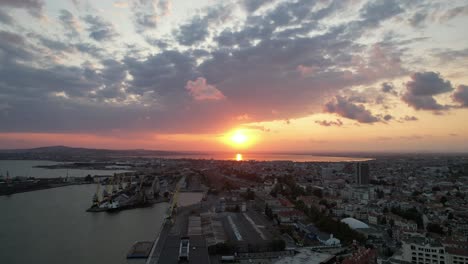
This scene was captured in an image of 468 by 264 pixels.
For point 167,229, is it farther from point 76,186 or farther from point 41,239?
point 76,186

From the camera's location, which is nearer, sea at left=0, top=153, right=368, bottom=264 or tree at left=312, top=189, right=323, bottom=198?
sea at left=0, top=153, right=368, bottom=264

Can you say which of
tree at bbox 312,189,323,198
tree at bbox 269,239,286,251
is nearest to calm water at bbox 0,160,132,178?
tree at bbox 312,189,323,198

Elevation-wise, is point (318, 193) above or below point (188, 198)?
above

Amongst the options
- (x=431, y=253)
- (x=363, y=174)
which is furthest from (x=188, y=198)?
(x=431, y=253)

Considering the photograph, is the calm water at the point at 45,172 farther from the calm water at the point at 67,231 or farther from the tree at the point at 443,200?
the tree at the point at 443,200

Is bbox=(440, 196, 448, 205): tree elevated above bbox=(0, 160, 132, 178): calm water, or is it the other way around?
bbox=(0, 160, 132, 178): calm water

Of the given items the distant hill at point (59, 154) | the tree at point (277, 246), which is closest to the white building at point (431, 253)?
the tree at point (277, 246)

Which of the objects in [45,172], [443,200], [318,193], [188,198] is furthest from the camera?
[45,172]

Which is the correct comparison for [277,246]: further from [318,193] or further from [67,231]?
[318,193]

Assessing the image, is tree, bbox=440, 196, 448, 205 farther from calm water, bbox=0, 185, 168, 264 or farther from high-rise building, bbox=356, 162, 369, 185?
calm water, bbox=0, 185, 168, 264
